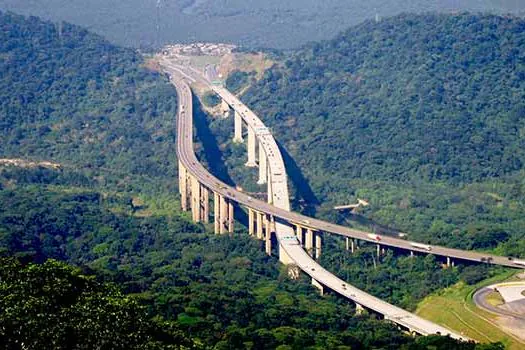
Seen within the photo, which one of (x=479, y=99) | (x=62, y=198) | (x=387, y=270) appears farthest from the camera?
(x=479, y=99)

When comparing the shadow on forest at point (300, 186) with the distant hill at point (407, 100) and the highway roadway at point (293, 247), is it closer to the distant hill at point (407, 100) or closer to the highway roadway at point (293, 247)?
the distant hill at point (407, 100)

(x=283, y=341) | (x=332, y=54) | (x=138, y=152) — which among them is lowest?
(x=283, y=341)

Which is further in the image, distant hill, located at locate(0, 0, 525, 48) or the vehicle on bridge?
distant hill, located at locate(0, 0, 525, 48)

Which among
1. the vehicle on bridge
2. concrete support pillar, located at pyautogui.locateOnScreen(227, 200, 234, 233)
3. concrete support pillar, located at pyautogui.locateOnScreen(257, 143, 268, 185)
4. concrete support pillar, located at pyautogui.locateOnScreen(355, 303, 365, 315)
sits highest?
concrete support pillar, located at pyautogui.locateOnScreen(257, 143, 268, 185)

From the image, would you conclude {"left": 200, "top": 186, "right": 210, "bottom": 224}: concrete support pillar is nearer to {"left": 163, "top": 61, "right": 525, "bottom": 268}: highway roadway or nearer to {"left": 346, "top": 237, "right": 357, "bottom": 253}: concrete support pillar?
{"left": 163, "top": 61, "right": 525, "bottom": 268}: highway roadway

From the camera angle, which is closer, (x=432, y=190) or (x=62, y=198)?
(x=62, y=198)

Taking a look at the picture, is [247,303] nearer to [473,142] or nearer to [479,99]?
[473,142]

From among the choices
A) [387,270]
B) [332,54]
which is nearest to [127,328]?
[387,270]

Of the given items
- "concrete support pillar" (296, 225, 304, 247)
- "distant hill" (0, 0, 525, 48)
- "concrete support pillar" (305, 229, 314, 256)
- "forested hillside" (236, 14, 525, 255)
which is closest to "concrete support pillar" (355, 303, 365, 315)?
"forested hillside" (236, 14, 525, 255)
